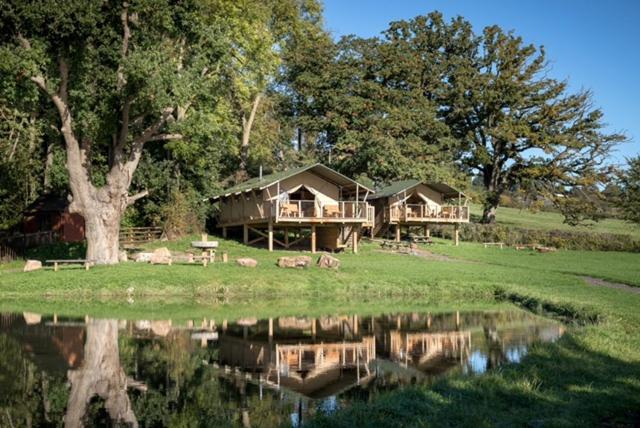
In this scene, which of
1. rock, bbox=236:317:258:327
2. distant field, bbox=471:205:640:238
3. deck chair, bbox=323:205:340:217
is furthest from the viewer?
distant field, bbox=471:205:640:238

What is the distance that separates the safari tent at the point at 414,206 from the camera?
49531 millimetres

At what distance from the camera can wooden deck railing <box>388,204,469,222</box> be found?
49500 millimetres

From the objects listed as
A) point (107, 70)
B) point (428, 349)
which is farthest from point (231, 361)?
point (107, 70)

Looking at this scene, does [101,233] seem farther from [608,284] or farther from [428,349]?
[608,284]

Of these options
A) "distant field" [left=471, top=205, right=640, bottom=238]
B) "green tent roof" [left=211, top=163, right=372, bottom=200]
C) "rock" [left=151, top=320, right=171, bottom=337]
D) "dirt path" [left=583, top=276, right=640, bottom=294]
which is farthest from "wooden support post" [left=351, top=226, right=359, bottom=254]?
"distant field" [left=471, top=205, right=640, bottom=238]

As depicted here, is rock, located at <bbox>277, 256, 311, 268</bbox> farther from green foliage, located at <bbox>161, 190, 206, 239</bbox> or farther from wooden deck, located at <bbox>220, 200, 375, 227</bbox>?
green foliage, located at <bbox>161, 190, 206, 239</bbox>

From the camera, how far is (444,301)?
26719 mm

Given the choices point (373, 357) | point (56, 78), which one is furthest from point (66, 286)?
point (373, 357)

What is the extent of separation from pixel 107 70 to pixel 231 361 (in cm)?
1748

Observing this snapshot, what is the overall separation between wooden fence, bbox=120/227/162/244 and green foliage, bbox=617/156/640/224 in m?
33.3

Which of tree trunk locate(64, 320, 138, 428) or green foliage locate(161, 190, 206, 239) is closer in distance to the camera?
tree trunk locate(64, 320, 138, 428)

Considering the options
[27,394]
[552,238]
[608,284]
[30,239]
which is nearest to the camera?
[27,394]

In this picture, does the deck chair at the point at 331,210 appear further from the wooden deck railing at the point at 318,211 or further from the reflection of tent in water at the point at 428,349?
the reflection of tent in water at the point at 428,349

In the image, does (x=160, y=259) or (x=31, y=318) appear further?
(x=160, y=259)
